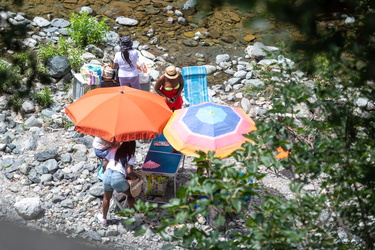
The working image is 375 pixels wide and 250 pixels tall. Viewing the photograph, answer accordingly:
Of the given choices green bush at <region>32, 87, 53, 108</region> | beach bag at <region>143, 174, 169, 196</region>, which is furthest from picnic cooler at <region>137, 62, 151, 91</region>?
beach bag at <region>143, 174, 169, 196</region>

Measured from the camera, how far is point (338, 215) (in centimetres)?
370

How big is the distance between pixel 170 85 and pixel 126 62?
858 mm

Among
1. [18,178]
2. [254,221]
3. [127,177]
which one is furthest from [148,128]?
[254,221]

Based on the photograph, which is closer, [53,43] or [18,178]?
[18,178]

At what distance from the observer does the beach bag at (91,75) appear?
7.62 metres

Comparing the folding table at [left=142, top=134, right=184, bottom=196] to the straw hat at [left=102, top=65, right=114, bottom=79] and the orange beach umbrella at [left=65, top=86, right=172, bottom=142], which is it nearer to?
the orange beach umbrella at [left=65, top=86, right=172, bottom=142]

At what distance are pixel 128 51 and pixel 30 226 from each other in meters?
2.86

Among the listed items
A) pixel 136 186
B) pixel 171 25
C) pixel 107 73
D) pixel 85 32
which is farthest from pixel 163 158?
pixel 171 25

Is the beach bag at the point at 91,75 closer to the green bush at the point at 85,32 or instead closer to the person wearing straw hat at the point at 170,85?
the person wearing straw hat at the point at 170,85

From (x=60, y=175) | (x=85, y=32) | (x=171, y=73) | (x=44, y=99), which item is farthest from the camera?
(x=85, y=32)

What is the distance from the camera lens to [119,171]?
5613mm

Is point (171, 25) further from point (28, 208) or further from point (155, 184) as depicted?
point (28, 208)

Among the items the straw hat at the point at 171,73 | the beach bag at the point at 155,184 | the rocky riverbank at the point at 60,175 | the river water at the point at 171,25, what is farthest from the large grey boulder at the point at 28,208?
the river water at the point at 171,25

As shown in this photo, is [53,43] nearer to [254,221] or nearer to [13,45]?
[13,45]
